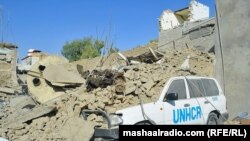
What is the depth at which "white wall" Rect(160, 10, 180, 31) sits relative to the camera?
29952mm

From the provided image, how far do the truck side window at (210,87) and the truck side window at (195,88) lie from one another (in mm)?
309

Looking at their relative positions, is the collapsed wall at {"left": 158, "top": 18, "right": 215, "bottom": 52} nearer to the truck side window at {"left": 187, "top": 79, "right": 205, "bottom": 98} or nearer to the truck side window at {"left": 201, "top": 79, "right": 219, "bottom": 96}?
the truck side window at {"left": 201, "top": 79, "right": 219, "bottom": 96}

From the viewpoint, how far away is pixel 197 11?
28531mm

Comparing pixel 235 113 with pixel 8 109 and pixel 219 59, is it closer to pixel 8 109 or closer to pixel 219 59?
pixel 219 59

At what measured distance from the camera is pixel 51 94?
1276 centimetres

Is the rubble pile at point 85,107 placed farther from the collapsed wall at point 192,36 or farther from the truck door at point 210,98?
the collapsed wall at point 192,36

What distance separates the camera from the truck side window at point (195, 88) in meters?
9.54

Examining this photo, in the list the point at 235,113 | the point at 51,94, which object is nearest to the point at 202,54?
the point at 235,113

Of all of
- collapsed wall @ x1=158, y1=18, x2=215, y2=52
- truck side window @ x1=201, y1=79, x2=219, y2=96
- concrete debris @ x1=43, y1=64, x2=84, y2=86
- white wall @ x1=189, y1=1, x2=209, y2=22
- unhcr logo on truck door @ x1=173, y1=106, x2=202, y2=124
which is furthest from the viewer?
white wall @ x1=189, y1=1, x2=209, y2=22

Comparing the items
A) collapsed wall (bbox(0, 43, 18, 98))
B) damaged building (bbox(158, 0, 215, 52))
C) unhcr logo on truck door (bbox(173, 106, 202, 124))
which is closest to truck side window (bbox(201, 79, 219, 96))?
unhcr logo on truck door (bbox(173, 106, 202, 124))

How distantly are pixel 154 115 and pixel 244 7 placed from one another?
8.12 metres

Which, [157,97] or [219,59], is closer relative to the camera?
[157,97]

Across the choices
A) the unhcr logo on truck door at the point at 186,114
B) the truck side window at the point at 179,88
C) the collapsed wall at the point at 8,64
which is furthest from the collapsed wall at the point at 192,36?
the truck side window at the point at 179,88

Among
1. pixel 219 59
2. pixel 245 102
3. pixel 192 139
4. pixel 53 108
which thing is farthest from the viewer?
pixel 219 59
